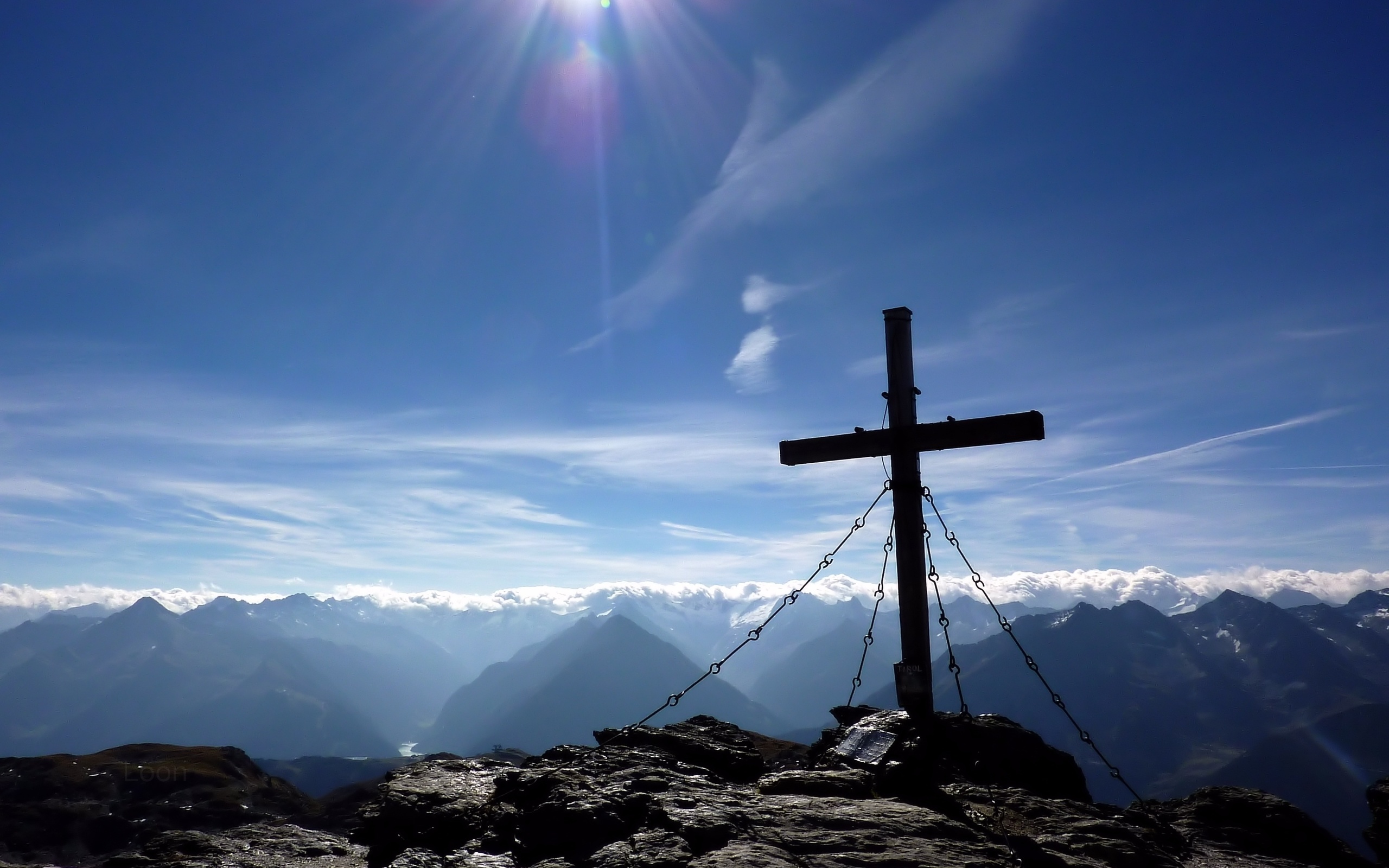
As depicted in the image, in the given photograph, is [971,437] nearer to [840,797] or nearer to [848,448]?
[848,448]

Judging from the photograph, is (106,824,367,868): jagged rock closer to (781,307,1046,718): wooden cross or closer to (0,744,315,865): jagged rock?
(781,307,1046,718): wooden cross

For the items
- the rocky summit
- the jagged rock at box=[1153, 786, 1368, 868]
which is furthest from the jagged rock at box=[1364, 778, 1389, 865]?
the rocky summit

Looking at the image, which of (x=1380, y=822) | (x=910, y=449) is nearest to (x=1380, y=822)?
(x=1380, y=822)

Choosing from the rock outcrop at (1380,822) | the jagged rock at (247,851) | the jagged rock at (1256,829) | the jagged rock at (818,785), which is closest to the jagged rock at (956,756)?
the jagged rock at (818,785)

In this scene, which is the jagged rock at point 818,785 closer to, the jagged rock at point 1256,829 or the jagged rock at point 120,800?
the jagged rock at point 1256,829

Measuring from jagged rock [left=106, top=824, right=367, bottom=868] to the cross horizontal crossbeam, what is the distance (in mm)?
10634

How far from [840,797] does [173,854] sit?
441 inches

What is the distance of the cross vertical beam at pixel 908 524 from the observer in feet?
41.1

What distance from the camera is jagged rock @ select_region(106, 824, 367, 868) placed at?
440 inches

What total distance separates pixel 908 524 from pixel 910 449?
4.56 feet

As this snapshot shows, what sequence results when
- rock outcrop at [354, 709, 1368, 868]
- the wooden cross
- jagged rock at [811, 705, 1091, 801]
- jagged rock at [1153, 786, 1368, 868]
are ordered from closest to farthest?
rock outcrop at [354, 709, 1368, 868] < jagged rock at [811, 705, 1091, 801] < jagged rock at [1153, 786, 1368, 868] < the wooden cross

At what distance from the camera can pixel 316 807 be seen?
217 ft

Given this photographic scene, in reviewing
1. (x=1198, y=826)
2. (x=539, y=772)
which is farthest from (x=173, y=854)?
(x=1198, y=826)

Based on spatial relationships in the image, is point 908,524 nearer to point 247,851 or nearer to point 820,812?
point 820,812
